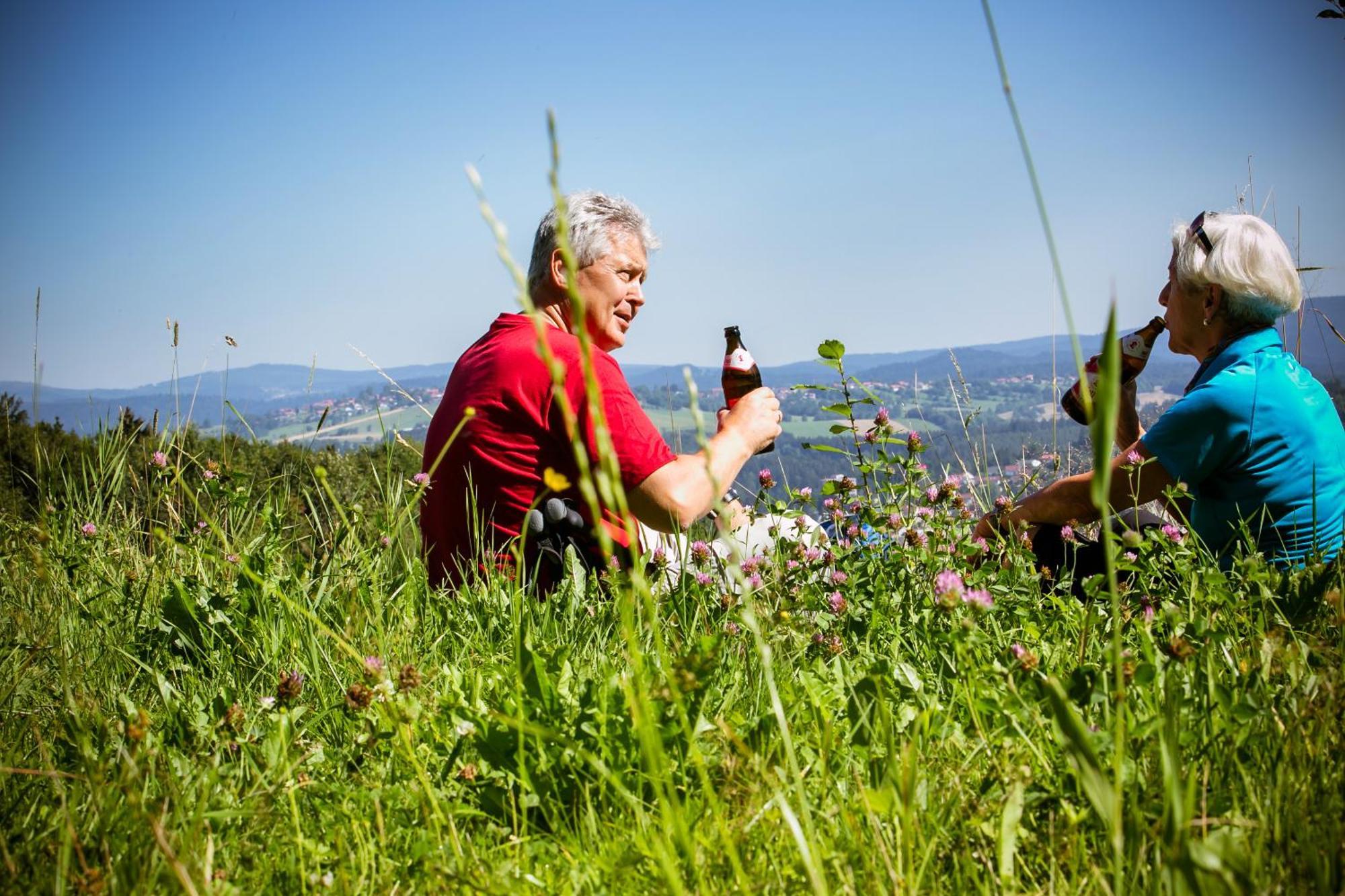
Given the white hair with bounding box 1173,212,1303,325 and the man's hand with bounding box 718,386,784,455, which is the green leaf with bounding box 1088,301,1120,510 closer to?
the man's hand with bounding box 718,386,784,455

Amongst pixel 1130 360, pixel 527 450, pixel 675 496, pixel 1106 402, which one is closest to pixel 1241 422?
pixel 1130 360

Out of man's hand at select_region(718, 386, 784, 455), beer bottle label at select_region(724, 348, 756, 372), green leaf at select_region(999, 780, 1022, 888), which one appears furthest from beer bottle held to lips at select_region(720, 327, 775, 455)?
green leaf at select_region(999, 780, 1022, 888)

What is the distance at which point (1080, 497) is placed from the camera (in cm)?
352

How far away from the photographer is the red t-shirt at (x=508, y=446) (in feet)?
9.85

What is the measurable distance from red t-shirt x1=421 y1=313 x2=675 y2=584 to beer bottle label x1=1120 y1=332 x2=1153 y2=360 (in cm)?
228

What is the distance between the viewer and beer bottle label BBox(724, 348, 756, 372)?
417 cm

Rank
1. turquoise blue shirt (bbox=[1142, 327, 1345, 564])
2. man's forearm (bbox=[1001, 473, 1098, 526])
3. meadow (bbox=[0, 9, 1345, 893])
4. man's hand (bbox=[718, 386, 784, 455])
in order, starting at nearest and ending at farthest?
1. meadow (bbox=[0, 9, 1345, 893])
2. turquoise blue shirt (bbox=[1142, 327, 1345, 564])
3. man's hand (bbox=[718, 386, 784, 455])
4. man's forearm (bbox=[1001, 473, 1098, 526])

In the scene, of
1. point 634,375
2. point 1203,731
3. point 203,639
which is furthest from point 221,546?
point 634,375

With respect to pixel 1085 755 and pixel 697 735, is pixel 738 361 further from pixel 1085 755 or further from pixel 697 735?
pixel 1085 755

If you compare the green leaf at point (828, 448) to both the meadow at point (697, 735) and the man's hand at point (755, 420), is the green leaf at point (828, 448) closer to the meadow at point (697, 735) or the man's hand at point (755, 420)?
the meadow at point (697, 735)

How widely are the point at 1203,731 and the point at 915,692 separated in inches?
18.1

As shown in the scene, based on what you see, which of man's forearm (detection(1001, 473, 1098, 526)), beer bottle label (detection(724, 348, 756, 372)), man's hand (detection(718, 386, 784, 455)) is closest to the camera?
man's hand (detection(718, 386, 784, 455))

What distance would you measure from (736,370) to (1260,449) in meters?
2.08

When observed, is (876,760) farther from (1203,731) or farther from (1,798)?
(1,798)
